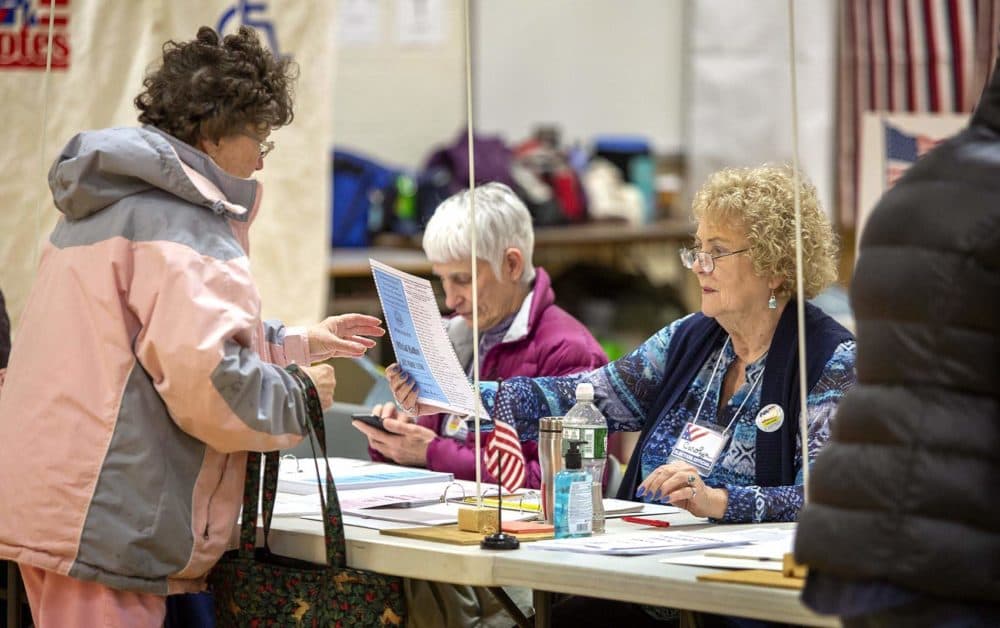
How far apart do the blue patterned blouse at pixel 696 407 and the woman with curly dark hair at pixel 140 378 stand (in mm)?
797

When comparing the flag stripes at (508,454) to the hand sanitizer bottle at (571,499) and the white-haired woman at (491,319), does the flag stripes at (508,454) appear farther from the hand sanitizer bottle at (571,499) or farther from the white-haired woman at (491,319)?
the white-haired woman at (491,319)

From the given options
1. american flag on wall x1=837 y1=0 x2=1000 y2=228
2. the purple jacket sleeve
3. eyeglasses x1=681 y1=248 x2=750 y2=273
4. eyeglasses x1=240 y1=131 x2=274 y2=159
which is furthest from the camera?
american flag on wall x1=837 y1=0 x2=1000 y2=228

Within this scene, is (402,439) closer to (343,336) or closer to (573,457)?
(343,336)

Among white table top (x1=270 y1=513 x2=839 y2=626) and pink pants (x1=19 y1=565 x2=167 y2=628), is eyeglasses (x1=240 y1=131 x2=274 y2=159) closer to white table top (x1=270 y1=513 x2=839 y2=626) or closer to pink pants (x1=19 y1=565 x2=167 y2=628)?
white table top (x1=270 y1=513 x2=839 y2=626)

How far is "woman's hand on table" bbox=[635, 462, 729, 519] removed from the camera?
2752 millimetres

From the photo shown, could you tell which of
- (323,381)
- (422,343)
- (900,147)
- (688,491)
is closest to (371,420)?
(422,343)

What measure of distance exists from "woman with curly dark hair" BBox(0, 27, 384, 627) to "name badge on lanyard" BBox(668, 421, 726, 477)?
2.78ft

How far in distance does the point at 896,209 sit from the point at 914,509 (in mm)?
406

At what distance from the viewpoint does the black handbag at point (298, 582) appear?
2.63 m

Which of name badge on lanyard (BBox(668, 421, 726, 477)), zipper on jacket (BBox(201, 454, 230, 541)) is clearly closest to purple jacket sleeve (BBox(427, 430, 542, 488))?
name badge on lanyard (BBox(668, 421, 726, 477))

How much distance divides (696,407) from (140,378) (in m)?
1.27

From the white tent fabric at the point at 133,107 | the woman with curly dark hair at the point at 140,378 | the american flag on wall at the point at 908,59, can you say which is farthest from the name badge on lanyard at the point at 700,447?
the american flag on wall at the point at 908,59

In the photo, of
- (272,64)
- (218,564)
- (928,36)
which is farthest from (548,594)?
(928,36)

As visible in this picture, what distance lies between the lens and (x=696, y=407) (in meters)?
3.18
